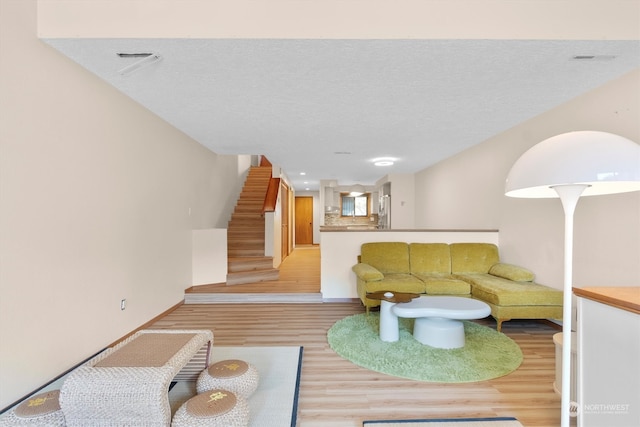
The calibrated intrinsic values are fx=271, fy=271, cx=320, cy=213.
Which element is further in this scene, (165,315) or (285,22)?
(165,315)

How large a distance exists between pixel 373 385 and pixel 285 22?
2709mm

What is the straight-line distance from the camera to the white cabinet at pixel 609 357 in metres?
1.21

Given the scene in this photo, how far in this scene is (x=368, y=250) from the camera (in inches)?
155

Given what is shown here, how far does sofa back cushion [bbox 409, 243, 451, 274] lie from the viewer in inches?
152

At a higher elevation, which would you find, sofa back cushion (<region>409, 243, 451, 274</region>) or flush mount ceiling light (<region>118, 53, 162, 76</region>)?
flush mount ceiling light (<region>118, 53, 162, 76</region>)

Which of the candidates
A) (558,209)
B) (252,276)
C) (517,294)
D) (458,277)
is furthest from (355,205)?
(517,294)

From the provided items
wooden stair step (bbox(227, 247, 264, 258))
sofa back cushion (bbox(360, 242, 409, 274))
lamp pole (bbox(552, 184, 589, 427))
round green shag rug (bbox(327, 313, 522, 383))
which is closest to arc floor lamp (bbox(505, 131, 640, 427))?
lamp pole (bbox(552, 184, 589, 427))

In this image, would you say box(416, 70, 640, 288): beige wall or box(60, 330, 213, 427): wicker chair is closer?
box(60, 330, 213, 427): wicker chair

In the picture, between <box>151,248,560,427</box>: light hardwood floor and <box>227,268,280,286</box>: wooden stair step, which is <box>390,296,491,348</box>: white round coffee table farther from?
<box>227,268,280,286</box>: wooden stair step

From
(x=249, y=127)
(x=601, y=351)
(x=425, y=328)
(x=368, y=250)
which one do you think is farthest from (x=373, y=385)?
(x=249, y=127)

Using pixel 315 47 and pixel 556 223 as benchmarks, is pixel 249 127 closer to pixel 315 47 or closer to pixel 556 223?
pixel 315 47

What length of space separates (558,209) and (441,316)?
1.94m

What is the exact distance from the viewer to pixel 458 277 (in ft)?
11.9

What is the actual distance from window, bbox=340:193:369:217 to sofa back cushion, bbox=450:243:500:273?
722 centimetres
